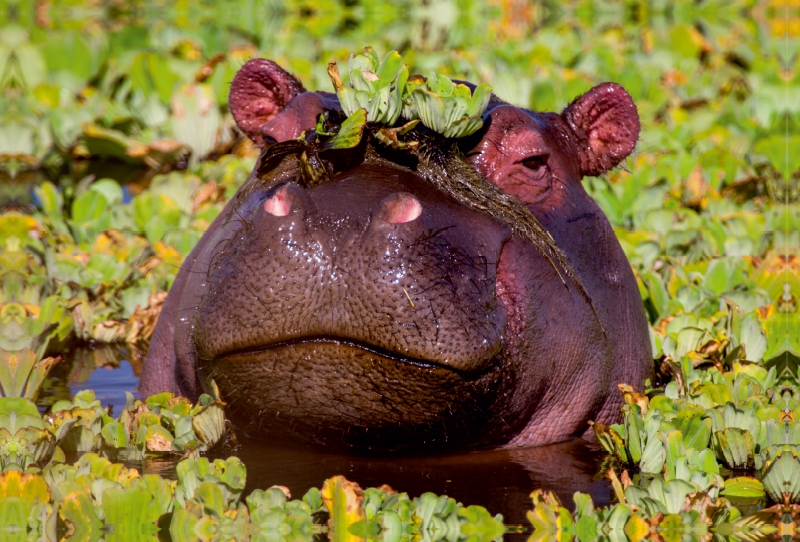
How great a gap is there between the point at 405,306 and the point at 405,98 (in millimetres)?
827

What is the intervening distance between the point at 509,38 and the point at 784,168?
5732mm

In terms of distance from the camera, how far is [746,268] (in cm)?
568

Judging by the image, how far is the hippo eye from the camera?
3.83m

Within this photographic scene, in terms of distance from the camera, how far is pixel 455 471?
3.51m

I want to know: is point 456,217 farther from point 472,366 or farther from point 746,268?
point 746,268

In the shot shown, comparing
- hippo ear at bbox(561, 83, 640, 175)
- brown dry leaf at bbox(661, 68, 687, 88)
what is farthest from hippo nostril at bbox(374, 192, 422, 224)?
brown dry leaf at bbox(661, 68, 687, 88)

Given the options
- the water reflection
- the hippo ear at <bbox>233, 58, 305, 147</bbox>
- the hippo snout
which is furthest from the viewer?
the hippo ear at <bbox>233, 58, 305, 147</bbox>

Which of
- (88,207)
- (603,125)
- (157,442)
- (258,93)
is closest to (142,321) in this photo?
(258,93)

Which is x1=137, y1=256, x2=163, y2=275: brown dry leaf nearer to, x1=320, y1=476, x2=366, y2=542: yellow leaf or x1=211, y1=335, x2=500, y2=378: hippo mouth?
x1=211, y1=335, x2=500, y2=378: hippo mouth

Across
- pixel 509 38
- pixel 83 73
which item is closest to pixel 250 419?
pixel 83 73

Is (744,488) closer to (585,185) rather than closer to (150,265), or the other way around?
(150,265)

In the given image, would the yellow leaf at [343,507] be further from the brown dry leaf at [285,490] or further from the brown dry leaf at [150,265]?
the brown dry leaf at [150,265]

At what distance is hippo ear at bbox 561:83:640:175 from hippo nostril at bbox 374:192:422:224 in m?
1.31

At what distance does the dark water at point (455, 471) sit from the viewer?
3.35m
